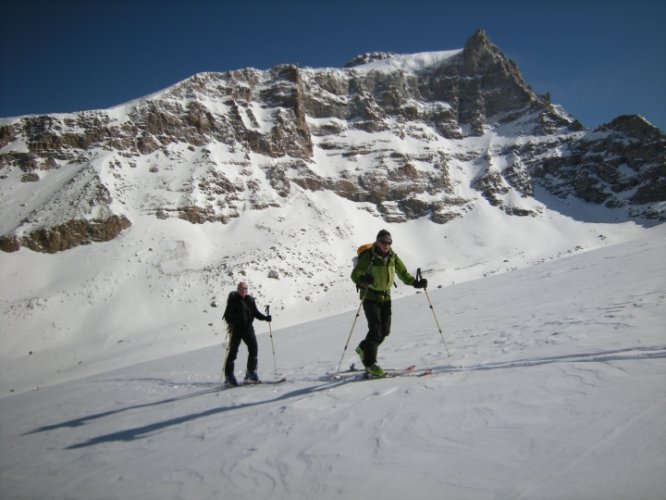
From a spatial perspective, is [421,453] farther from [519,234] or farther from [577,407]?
[519,234]

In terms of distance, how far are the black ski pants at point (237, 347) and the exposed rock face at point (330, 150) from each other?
142 feet

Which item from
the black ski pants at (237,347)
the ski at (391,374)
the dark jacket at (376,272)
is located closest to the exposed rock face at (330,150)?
the black ski pants at (237,347)

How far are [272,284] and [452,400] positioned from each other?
36777 mm

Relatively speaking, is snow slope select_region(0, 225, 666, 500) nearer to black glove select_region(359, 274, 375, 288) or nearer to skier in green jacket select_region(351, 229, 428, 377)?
skier in green jacket select_region(351, 229, 428, 377)

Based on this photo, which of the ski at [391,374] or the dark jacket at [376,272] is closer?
the ski at [391,374]

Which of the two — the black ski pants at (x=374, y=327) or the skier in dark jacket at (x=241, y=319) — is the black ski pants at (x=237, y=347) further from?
the black ski pants at (x=374, y=327)

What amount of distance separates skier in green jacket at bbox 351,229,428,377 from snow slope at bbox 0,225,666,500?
718 mm

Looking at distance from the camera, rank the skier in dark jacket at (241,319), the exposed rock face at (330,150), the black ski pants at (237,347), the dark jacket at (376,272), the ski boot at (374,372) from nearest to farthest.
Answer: the ski boot at (374,372)
the dark jacket at (376,272)
the black ski pants at (237,347)
the skier in dark jacket at (241,319)
the exposed rock face at (330,150)

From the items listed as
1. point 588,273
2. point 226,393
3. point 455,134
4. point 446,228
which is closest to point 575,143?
point 455,134

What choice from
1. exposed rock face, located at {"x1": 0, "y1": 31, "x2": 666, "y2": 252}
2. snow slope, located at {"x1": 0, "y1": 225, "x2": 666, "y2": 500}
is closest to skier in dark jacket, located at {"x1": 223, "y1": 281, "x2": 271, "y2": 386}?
snow slope, located at {"x1": 0, "y1": 225, "x2": 666, "y2": 500}

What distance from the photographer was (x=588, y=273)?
12.9 meters

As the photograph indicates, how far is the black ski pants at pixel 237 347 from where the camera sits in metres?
8.08

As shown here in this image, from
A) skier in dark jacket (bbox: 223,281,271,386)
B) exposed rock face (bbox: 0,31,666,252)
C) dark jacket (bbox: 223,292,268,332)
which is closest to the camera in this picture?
skier in dark jacket (bbox: 223,281,271,386)

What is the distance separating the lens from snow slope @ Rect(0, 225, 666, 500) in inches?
103
